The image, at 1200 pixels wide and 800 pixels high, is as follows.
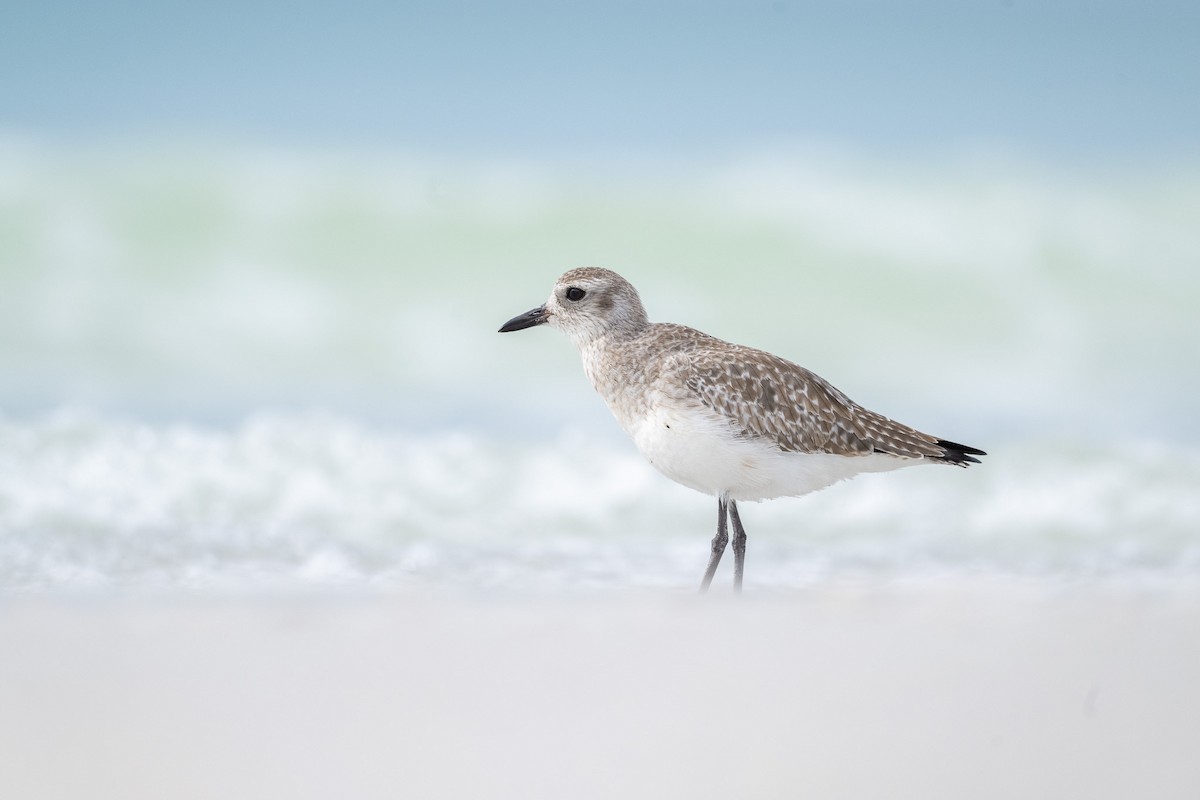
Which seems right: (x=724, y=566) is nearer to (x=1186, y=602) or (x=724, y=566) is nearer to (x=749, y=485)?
(x=749, y=485)

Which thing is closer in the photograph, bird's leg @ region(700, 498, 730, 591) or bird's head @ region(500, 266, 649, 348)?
bird's leg @ region(700, 498, 730, 591)

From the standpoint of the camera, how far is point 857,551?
7.51 m

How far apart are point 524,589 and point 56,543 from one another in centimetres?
258

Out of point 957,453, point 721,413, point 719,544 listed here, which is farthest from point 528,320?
point 957,453

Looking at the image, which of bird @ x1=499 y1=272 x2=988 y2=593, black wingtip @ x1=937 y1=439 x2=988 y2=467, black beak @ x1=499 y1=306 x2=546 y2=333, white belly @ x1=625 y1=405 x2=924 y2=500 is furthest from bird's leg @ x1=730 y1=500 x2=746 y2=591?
black beak @ x1=499 y1=306 x2=546 y2=333

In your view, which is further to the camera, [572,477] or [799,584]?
[572,477]

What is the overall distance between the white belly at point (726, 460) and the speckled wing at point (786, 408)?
0.05m

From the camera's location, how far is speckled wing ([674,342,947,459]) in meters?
5.84

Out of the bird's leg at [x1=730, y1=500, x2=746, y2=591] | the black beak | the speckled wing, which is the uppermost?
the black beak

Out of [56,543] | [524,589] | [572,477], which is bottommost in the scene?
[524,589]

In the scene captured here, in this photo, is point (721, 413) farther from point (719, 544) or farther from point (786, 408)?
point (719, 544)

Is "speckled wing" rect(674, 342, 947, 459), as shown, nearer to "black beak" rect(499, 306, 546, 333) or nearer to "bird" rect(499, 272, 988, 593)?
"bird" rect(499, 272, 988, 593)

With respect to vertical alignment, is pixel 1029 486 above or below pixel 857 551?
above

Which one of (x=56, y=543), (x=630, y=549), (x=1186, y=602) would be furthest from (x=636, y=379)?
(x=56, y=543)
